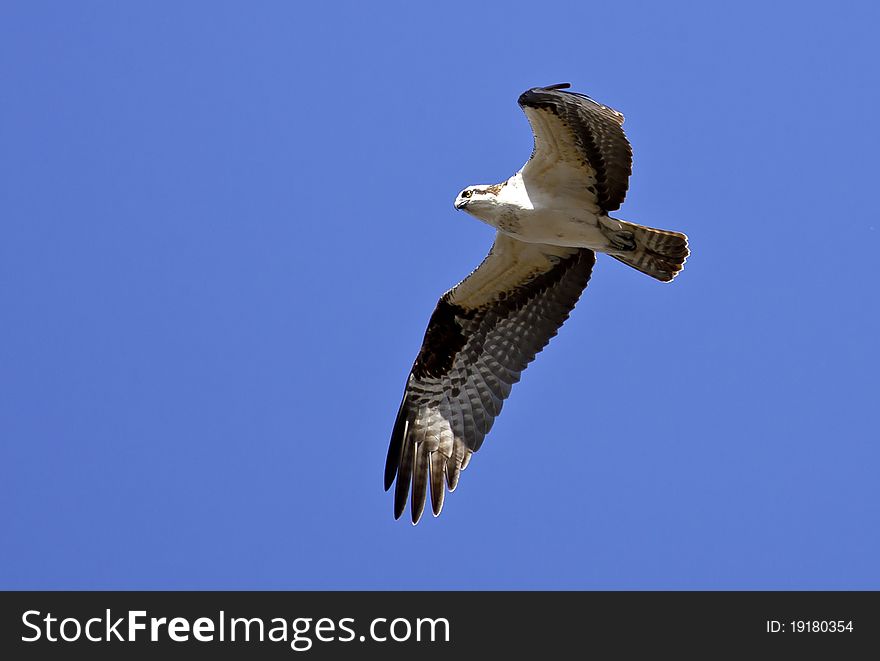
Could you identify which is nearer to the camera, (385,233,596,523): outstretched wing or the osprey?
the osprey

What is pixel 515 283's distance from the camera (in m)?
12.9

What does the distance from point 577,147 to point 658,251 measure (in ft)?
3.75

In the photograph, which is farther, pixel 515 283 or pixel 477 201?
pixel 515 283

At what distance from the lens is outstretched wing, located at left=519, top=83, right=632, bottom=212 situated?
1098 centimetres

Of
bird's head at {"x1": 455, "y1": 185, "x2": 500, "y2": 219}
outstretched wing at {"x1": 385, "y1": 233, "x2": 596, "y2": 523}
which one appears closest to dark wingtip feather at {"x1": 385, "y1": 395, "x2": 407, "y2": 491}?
outstretched wing at {"x1": 385, "y1": 233, "x2": 596, "y2": 523}

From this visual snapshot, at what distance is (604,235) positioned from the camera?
11.8 meters

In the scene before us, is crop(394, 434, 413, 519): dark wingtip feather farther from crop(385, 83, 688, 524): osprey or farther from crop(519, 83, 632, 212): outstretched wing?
crop(519, 83, 632, 212): outstretched wing

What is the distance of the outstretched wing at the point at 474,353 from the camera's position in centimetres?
1270

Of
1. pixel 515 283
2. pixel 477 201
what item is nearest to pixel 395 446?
pixel 515 283

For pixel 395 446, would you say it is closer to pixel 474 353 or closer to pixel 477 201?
pixel 474 353

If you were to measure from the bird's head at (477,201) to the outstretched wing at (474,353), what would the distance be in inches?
31.4

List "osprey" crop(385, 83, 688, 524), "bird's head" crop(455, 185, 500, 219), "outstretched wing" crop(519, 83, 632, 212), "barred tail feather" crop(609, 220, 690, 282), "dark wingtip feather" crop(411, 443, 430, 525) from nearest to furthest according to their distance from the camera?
"outstretched wing" crop(519, 83, 632, 212), "osprey" crop(385, 83, 688, 524), "barred tail feather" crop(609, 220, 690, 282), "bird's head" crop(455, 185, 500, 219), "dark wingtip feather" crop(411, 443, 430, 525)

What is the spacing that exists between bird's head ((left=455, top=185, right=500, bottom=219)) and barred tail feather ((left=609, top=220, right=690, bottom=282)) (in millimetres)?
1092

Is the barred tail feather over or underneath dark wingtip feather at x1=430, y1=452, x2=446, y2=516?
over
